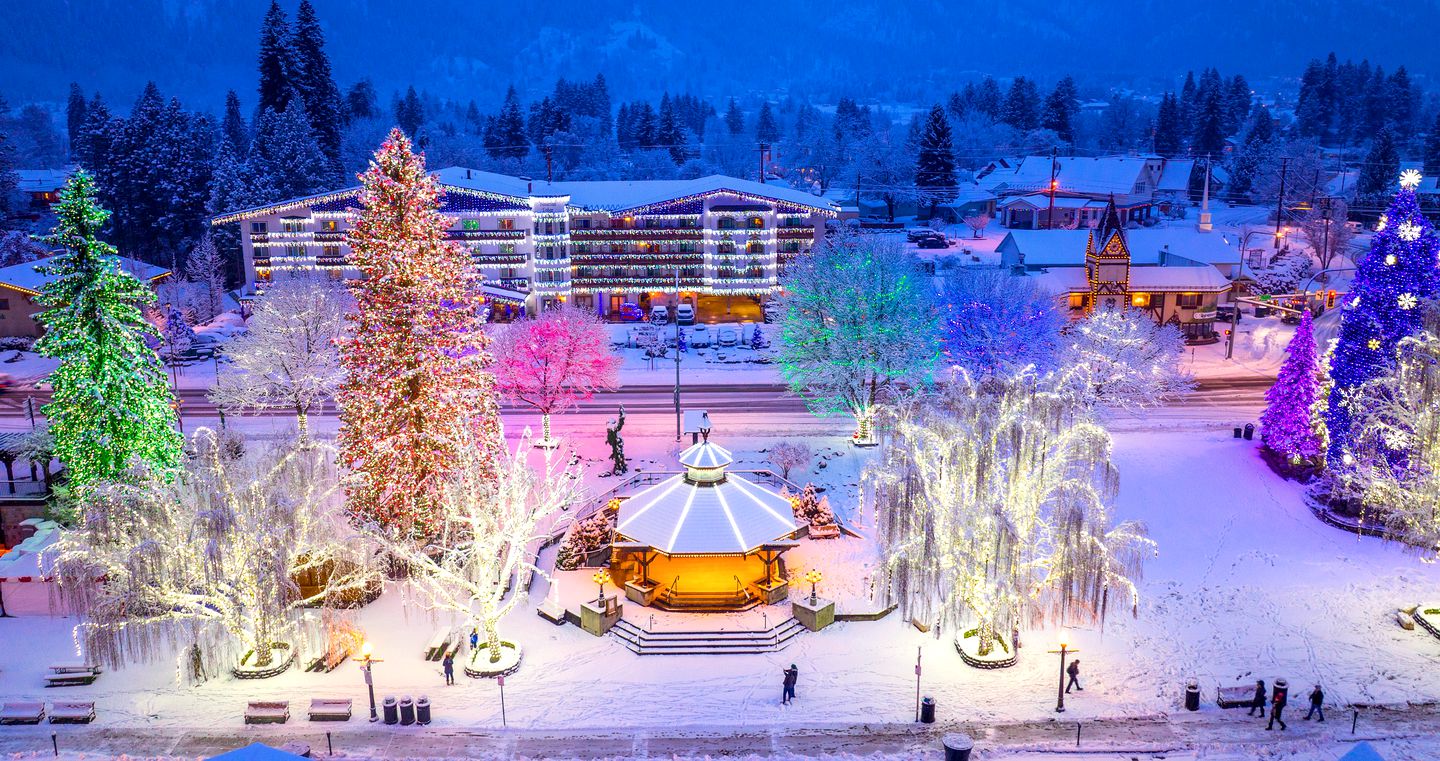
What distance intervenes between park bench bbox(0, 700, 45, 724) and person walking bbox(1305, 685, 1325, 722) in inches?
1368

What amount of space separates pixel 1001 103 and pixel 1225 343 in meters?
115

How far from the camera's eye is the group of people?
27484 mm

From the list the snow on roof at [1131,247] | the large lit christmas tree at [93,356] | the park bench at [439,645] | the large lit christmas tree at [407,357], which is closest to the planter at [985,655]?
the park bench at [439,645]

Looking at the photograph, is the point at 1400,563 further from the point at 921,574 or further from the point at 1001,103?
the point at 1001,103

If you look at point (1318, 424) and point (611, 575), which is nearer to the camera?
point (611, 575)

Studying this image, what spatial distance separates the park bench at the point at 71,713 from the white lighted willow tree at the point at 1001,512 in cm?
2241

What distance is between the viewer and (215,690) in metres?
29.5

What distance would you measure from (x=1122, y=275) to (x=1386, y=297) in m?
30.4

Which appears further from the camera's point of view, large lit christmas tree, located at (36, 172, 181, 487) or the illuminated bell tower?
the illuminated bell tower

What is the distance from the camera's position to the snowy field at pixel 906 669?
2842cm

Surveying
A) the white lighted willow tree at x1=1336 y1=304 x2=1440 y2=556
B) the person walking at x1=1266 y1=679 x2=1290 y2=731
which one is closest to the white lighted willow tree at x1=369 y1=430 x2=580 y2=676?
the person walking at x1=1266 y1=679 x2=1290 y2=731

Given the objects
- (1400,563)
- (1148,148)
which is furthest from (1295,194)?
(1400,563)

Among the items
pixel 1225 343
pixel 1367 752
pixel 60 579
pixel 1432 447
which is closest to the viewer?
pixel 1367 752

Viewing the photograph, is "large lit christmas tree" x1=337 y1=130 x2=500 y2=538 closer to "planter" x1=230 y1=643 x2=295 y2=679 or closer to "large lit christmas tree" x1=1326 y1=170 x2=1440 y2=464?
"planter" x1=230 y1=643 x2=295 y2=679
